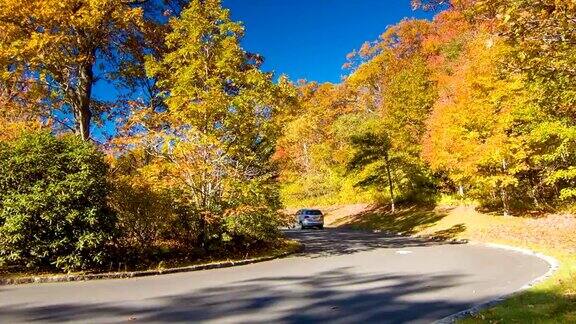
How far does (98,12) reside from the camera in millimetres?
15820

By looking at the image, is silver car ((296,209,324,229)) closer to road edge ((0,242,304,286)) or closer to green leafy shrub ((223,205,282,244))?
green leafy shrub ((223,205,282,244))

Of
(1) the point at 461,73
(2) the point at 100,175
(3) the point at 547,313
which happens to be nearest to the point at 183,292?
(2) the point at 100,175

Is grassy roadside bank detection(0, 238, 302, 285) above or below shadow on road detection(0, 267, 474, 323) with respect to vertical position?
above

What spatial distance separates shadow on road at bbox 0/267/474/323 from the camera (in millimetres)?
7910

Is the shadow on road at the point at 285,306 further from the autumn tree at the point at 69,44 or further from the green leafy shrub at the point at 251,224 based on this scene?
the autumn tree at the point at 69,44

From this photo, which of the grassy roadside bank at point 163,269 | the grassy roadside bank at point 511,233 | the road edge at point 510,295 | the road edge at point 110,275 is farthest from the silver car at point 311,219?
the road edge at point 110,275


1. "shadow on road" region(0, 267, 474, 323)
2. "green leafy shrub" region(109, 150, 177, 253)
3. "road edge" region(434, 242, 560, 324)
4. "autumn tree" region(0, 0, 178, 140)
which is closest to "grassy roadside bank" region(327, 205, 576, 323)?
"road edge" region(434, 242, 560, 324)

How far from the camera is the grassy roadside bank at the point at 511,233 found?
7332mm

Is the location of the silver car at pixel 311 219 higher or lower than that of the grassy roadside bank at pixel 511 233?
higher

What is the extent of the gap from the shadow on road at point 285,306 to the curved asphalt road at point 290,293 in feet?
0.05

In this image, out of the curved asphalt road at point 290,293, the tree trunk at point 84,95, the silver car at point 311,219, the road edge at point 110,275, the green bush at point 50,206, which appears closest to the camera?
the curved asphalt road at point 290,293

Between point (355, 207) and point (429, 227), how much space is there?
579 inches

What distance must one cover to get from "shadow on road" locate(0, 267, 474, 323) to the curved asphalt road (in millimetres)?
17

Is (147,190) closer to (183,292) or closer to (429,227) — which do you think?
(183,292)
